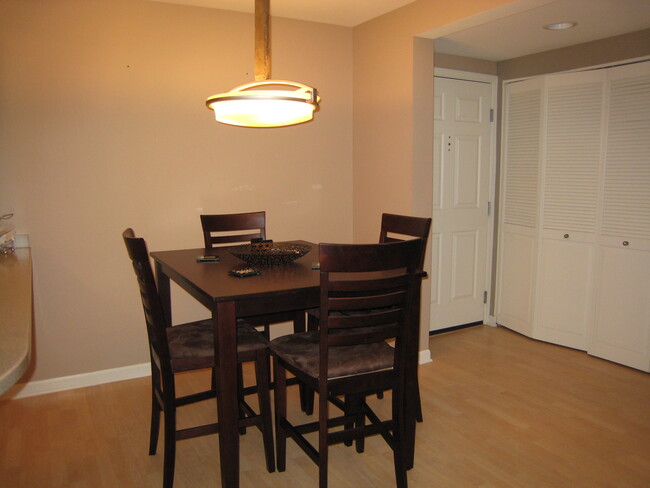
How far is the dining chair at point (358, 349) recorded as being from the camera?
6.00 feet

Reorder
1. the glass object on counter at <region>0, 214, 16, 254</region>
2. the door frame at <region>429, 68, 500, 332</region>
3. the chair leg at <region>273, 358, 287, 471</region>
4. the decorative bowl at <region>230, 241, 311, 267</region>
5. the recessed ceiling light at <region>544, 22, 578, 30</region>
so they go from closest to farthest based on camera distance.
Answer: the chair leg at <region>273, 358, 287, 471</region>, the decorative bowl at <region>230, 241, 311, 267</region>, the glass object on counter at <region>0, 214, 16, 254</region>, the recessed ceiling light at <region>544, 22, 578, 30</region>, the door frame at <region>429, 68, 500, 332</region>

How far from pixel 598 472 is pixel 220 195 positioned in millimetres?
2690

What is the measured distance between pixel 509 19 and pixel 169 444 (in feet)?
9.72

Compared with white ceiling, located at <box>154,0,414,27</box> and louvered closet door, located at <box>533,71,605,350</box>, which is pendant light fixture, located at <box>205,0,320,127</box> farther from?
louvered closet door, located at <box>533,71,605,350</box>

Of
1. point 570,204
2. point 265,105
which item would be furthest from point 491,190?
point 265,105

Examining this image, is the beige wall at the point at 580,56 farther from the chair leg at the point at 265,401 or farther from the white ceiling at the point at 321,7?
the chair leg at the point at 265,401

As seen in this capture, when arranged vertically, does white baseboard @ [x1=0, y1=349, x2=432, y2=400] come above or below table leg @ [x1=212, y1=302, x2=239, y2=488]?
below

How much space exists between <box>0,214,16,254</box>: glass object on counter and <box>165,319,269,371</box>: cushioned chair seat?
1.12m

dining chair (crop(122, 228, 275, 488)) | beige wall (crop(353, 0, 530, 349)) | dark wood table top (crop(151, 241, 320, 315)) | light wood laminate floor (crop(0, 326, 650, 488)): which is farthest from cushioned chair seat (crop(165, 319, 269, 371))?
beige wall (crop(353, 0, 530, 349))

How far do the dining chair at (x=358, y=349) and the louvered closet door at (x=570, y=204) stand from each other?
82.2 inches

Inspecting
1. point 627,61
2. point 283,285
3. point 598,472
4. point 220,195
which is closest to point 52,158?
point 220,195

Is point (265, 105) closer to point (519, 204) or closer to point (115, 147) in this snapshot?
point (115, 147)

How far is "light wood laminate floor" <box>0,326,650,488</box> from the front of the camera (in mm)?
2248

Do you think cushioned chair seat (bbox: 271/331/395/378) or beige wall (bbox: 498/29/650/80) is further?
beige wall (bbox: 498/29/650/80)
